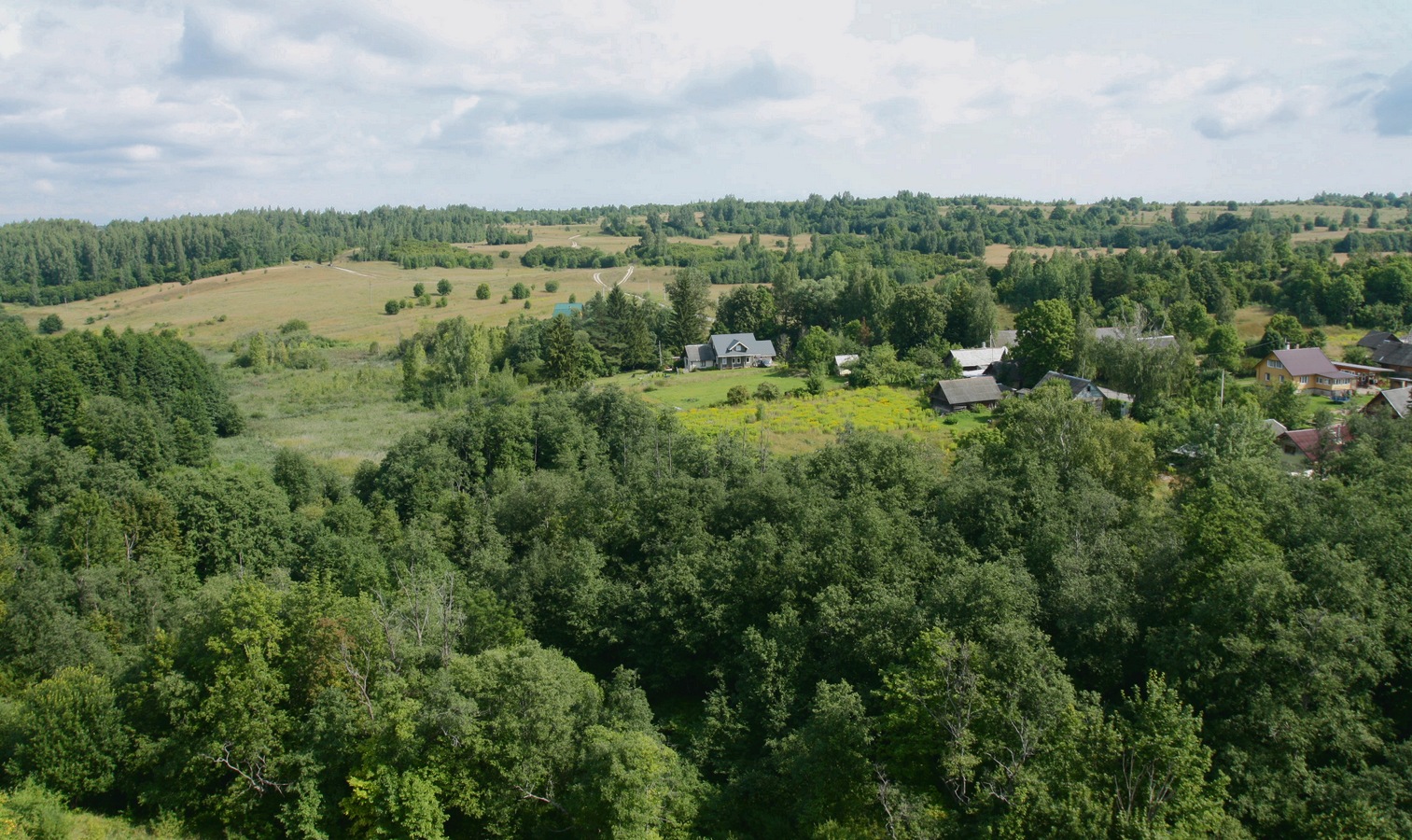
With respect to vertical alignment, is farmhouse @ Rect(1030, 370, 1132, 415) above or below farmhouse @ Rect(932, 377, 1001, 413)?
above

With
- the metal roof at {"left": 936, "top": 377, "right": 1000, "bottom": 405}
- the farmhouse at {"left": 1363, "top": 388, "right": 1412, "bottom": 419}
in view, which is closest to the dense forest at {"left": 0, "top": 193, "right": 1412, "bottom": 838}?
the farmhouse at {"left": 1363, "top": 388, "right": 1412, "bottom": 419}

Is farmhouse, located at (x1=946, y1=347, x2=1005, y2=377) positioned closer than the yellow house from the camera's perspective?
No

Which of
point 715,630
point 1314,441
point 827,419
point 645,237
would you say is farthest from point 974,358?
point 645,237

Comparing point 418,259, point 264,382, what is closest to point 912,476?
point 264,382

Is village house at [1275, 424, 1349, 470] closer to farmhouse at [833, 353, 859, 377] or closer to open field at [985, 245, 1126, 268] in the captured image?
farmhouse at [833, 353, 859, 377]

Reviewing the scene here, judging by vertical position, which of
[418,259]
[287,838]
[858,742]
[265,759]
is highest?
[418,259]

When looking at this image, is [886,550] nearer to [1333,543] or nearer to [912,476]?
[912,476]

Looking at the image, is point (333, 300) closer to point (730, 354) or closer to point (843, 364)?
point (730, 354)
